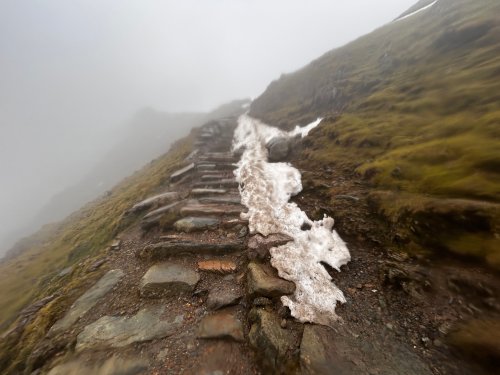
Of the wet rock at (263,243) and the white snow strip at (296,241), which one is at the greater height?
the wet rock at (263,243)

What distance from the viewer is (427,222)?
34.7 ft

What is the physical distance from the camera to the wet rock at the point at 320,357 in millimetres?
7431

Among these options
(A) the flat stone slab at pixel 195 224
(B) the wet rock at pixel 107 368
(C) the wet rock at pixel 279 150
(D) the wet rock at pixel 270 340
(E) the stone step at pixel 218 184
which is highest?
(B) the wet rock at pixel 107 368

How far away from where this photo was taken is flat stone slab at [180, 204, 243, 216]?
55.8ft

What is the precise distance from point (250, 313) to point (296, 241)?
521 centimetres

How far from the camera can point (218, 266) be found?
12461mm

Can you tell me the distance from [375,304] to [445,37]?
40.2m

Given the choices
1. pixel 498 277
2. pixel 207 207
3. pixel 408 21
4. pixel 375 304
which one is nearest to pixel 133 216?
pixel 207 207

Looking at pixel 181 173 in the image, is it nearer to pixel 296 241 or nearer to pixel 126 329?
pixel 296 241

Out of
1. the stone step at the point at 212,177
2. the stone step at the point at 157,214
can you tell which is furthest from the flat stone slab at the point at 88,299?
the stone step at the point at 212,177

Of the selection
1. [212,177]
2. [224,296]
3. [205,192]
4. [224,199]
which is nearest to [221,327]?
[224,296]

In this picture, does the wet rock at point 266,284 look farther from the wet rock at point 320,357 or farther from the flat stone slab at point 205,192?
the flat stone slab at point 205,192

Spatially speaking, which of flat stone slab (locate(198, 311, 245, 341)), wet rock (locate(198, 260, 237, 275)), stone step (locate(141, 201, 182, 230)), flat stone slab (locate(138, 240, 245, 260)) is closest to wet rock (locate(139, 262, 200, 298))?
wet rock (locate(198, 260, 237, 275))

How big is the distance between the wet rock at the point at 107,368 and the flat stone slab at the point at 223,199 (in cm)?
1191
